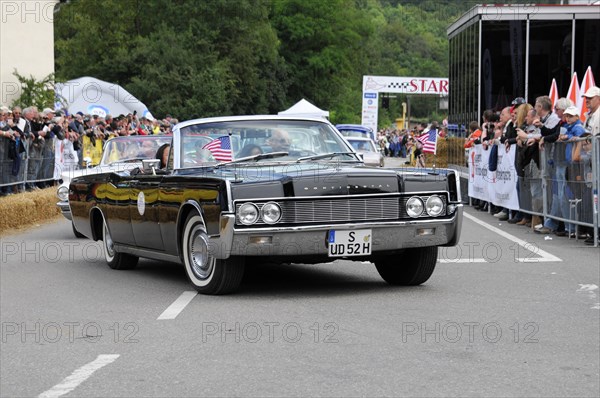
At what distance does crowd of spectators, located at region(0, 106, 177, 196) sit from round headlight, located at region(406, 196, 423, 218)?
355 inches

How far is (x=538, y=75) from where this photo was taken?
29.5 metres

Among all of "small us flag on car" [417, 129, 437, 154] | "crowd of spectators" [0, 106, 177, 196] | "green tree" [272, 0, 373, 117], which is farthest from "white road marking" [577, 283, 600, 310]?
"green tree" [272, 0, 373, 117]

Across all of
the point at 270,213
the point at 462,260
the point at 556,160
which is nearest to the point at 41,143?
the point at 556,160

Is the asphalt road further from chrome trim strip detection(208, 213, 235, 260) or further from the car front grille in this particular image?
the car front grille

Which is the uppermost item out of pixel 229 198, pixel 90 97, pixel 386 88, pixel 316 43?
pixel 316 43

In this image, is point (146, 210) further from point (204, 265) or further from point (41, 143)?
point (41, 143)

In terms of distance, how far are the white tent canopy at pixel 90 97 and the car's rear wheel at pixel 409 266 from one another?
3011 centimetres

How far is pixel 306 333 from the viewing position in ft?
24.3

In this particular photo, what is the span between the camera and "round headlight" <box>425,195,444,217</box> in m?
9.25

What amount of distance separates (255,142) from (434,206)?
184 cm

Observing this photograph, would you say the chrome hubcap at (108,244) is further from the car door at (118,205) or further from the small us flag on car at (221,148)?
the small us flag on car at (221,148)

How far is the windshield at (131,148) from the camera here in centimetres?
1658

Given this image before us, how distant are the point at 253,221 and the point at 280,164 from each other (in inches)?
42.0

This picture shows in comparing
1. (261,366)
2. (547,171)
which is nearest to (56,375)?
(261,366)
